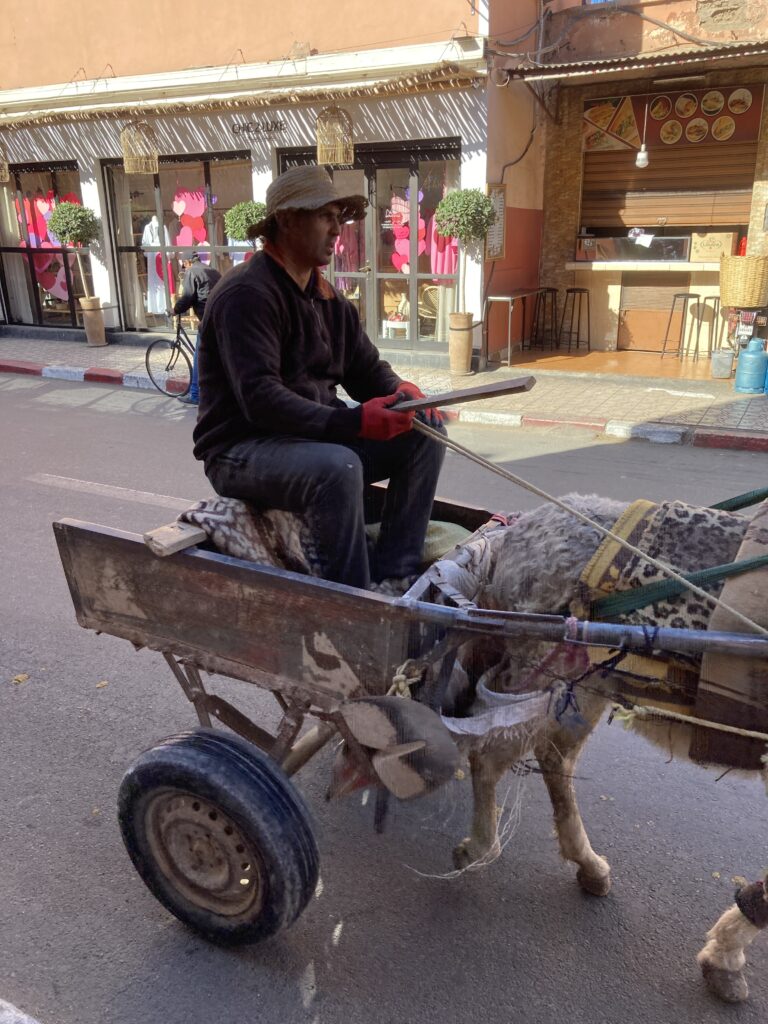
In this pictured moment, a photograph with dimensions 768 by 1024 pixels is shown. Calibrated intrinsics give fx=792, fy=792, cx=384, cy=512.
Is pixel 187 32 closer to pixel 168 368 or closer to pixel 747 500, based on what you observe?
pixel 168 368

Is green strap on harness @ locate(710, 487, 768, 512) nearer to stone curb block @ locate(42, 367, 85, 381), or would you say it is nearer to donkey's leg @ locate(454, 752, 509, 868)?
donkey's leg @ locate(454, 752, 509, 868)

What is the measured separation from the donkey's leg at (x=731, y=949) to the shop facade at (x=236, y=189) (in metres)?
10.1

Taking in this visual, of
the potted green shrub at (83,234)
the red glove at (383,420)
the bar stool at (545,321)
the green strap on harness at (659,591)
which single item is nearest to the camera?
the green strap on harness at (659,591)

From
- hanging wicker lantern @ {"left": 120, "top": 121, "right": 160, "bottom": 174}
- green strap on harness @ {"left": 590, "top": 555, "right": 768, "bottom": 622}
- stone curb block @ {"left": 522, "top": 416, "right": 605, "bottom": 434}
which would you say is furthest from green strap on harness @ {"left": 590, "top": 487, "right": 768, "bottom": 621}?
hanging wicker lantern @ {"left": 120, "top": 121, "right": 160, "bottom": 174}

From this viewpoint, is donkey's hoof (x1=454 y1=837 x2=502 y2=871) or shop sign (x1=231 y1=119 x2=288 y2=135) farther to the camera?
shop sign (x1=231 y1=119 x2=288 y2=135)

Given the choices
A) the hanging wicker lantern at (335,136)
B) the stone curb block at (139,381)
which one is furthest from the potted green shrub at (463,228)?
the stone curb block at (139,381)

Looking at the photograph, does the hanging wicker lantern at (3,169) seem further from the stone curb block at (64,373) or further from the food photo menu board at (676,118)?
the food photo menu board at (676,118)

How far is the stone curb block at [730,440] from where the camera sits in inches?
306

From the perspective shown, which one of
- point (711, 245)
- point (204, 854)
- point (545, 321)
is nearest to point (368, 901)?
point (204, 854)

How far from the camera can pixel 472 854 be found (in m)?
2.69

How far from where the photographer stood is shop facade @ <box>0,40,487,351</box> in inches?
431

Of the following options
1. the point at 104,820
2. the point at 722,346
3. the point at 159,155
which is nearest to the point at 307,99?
the point at 159,155

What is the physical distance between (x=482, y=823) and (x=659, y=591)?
46.8 inches

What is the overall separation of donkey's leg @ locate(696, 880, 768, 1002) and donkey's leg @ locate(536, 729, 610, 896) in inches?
15.5
